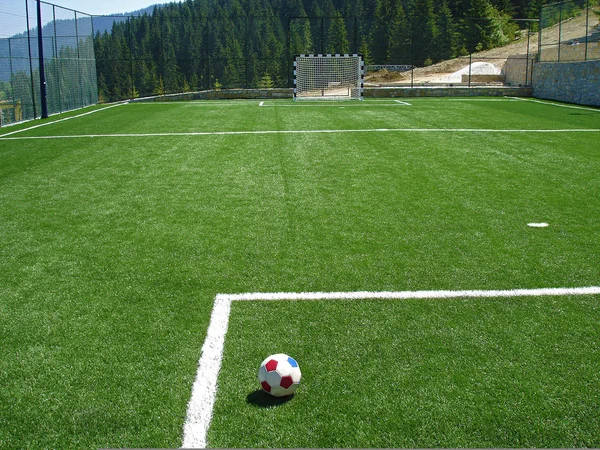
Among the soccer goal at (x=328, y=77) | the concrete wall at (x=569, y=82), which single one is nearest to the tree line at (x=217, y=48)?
the soccer goal at (x=328, y=77)

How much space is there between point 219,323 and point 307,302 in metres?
0.69

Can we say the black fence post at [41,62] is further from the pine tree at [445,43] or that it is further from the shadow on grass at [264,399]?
the pine tree at [445,43]

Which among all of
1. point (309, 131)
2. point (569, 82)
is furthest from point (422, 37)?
point (309, 131)

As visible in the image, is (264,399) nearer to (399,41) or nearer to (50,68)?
(50,68)

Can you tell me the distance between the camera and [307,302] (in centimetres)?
414

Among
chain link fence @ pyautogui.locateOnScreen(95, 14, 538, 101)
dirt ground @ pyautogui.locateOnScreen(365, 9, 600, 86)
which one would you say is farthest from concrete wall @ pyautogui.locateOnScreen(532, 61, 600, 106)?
dirt ground @ pyautogui.locateOnScreen(365, 9, 600, 86)

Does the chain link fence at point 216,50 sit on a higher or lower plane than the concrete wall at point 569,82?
higher

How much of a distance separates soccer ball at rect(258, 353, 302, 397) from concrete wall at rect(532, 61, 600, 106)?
2119cm

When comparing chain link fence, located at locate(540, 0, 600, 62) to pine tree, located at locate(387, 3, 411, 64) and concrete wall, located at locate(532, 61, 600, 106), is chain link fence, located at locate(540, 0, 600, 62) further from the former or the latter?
pine tree, located at locate(387, 3, 411, 64)

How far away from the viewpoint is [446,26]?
38.8 m

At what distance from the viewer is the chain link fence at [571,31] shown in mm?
22867

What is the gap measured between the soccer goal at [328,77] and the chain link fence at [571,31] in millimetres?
8858

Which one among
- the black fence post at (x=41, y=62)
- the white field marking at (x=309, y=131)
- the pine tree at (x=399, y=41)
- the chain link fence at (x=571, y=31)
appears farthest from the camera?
the pine tree at (x=399, y=41)

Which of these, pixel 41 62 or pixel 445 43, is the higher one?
pixel 445 43
